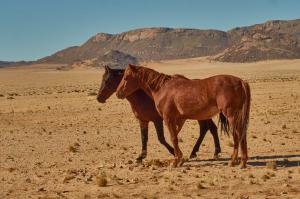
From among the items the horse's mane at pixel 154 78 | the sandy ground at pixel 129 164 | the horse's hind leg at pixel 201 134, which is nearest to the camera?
the sandy ground at pixel 129 164

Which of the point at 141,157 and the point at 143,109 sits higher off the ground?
the point at 143,109

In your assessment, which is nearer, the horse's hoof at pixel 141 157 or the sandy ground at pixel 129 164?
the sandy ground at pixel 129 164

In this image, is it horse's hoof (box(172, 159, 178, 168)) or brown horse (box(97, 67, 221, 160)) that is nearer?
horse's hoof (box(172, 159, 178, 168))

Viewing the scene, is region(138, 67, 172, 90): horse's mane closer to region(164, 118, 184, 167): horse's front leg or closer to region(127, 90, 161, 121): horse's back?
region(127, 90, 161, 121): horse's back

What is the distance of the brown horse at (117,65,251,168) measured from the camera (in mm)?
10969

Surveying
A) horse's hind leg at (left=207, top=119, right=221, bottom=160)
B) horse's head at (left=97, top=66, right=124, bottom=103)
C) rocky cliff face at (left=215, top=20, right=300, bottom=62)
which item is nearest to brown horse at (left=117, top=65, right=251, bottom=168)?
horse's head at (left=97, top=66, right=124, bottom=103)

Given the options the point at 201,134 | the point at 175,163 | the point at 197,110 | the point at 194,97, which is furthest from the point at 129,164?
the point at 194,97

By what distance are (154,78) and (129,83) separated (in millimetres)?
627

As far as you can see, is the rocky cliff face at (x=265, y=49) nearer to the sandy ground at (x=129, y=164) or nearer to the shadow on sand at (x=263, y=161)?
the sandy ground at (x=129, y=164)

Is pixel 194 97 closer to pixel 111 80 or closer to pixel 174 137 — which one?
pixel 174 137

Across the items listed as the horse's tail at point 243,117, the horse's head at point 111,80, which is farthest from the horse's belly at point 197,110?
the horse's head at point 111,80

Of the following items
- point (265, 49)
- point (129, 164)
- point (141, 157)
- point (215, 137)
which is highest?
point (265, 49)

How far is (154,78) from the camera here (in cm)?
1223

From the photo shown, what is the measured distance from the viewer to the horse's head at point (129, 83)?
40.6ft
